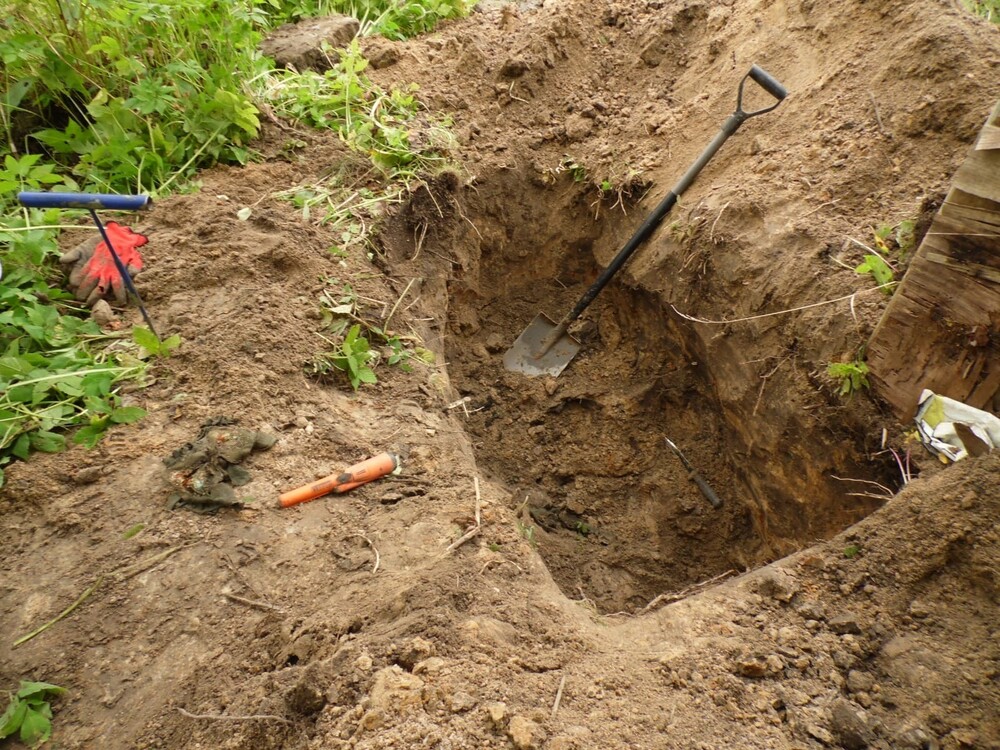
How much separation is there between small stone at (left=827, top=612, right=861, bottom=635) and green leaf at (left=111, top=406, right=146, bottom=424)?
210 cm

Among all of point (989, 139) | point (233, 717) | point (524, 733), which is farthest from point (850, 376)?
point (233, 717)

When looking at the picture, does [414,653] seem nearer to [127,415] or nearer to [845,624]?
[845,624]

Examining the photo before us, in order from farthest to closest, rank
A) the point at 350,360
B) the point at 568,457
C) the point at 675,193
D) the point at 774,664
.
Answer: the point at 568,457
the point at 675,193
the point at 350,360
the point at 774,664

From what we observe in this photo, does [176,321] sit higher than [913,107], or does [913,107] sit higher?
[913,107]

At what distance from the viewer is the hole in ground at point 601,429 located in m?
2.87

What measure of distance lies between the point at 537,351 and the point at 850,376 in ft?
6.02

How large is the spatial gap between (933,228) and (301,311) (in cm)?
209

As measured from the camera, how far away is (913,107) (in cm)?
239

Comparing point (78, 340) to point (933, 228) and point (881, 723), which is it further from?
point (933, 228)

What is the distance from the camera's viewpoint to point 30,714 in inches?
54.6

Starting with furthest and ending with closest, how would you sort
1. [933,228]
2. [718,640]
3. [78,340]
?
[78,340], [933,228], [718,640]

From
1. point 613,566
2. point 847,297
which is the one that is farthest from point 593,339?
point 847,297

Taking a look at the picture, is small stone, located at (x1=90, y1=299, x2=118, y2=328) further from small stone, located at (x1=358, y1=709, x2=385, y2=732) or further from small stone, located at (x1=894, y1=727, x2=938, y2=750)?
small stone, located at (x1=894, y1=727, x2=938, y2=750)

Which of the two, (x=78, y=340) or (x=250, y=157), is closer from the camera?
(x=78, y=340)
